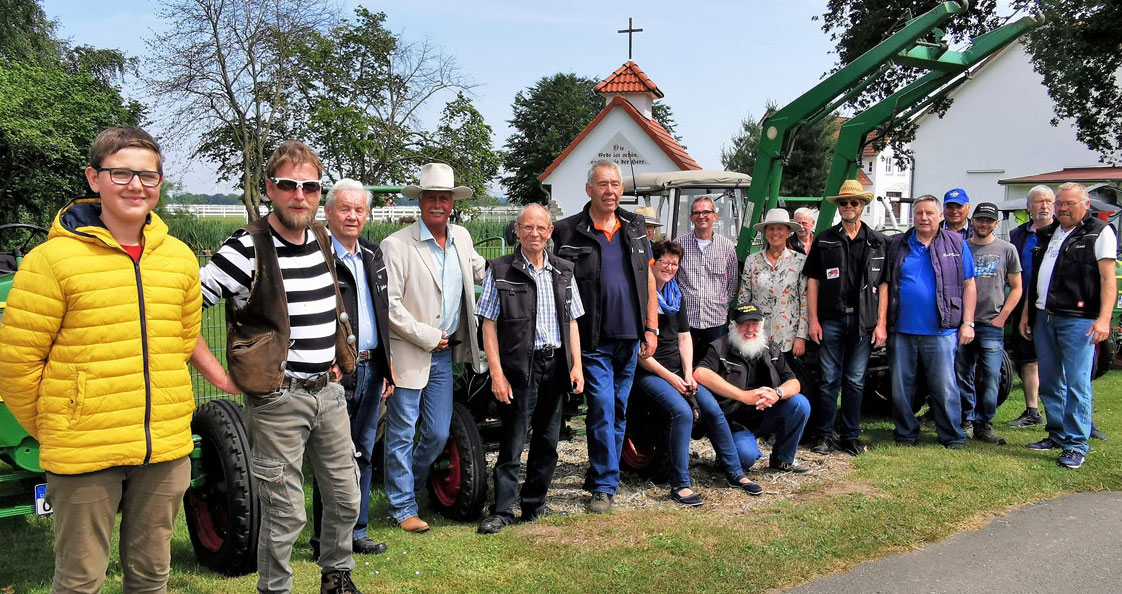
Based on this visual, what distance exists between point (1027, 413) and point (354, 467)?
6.07 m

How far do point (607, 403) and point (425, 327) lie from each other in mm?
1226

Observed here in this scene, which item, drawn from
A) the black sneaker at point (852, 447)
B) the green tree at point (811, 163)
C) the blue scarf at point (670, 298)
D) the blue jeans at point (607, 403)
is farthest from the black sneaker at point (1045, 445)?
the green tree at point (811, 163)

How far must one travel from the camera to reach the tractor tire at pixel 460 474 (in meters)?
4.64

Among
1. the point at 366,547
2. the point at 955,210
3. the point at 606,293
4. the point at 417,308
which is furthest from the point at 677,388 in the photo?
the point at 955,210

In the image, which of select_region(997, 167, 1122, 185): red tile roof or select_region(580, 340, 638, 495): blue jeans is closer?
select_region(580, 340, 638, 495): blue jeans

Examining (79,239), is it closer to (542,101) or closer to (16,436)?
(16,436)

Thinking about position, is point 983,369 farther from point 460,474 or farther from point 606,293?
point 460,474

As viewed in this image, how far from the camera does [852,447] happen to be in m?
6.12

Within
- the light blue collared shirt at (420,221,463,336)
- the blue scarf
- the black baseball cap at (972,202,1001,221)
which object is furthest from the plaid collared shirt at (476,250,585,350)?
the black baseball cap at (972,202,1001,221)

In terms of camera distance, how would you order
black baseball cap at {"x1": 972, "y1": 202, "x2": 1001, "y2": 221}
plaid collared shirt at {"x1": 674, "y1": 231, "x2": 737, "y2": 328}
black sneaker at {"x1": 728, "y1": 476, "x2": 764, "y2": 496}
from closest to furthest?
black sneaker at {"x1": 728, "y1": 476, "x2": 764, "y2": 496}
plaid collared shirt at {"x1": 674, "y1": 231, "x2": 737, "y2": 328}
black baseball cap at {"x1": 972, "y1": 202, "x2": 1001, "y2": 221}

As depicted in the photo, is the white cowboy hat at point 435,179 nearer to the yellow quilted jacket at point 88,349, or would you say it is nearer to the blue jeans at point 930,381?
the yellow quilted jacket at point 88,349

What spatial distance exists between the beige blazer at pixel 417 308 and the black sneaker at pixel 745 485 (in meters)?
1.87

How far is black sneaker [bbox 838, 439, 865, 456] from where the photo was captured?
20.0ft

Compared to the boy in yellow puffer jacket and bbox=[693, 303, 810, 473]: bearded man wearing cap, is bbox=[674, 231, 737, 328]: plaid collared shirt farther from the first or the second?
the boy in yellow puffer jacket
